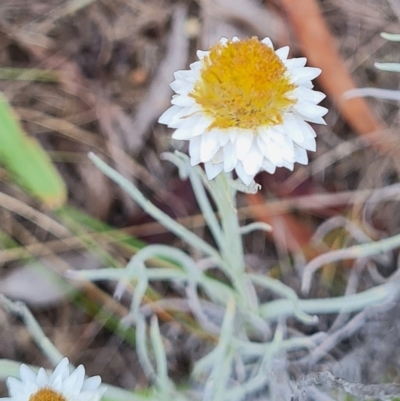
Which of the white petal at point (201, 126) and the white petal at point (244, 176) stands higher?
the white petal at point (201, 126)

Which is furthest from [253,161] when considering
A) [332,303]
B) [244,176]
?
[332,303]

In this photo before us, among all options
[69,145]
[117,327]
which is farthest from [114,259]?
[69,145]

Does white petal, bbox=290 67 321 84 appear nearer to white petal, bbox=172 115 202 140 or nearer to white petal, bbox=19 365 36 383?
white petal, bbox=172 115 202 140

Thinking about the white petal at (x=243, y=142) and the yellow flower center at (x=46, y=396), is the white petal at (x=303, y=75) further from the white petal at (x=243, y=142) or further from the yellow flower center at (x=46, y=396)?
the yellow flower center at (x=46, y=396)

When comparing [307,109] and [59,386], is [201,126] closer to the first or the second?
[307,109]

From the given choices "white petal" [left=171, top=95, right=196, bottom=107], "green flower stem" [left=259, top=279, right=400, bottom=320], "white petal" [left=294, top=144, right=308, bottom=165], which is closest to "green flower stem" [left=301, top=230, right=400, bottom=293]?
"green flower stem" [left=259, top=279, right=400, bottom=320]

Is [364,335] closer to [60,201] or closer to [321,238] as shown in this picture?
[321,238]

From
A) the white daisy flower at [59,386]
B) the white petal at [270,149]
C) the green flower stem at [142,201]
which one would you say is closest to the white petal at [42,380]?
the white daisy flower at [59,386]
